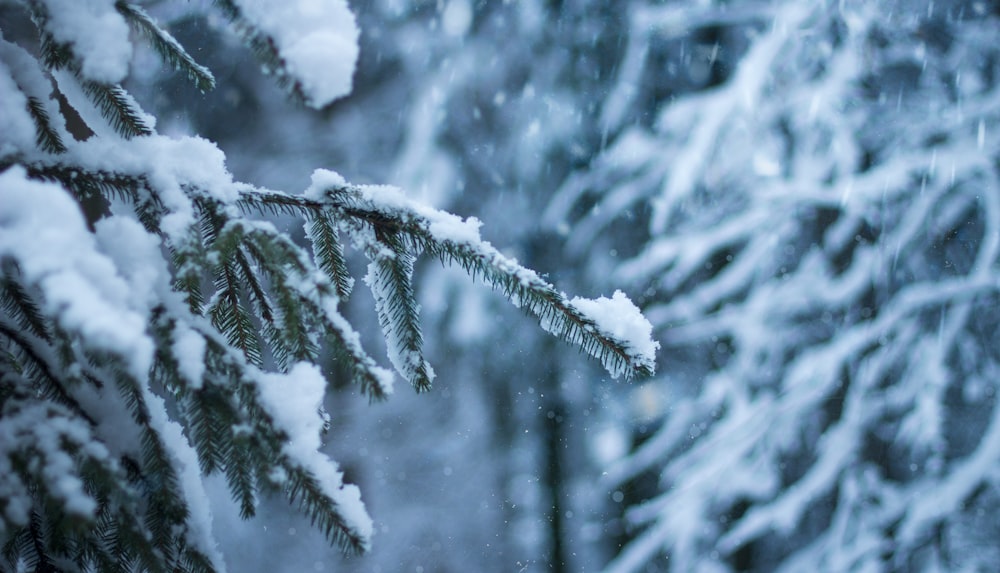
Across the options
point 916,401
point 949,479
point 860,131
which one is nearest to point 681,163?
point 860,131

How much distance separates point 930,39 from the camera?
4879 millimetres

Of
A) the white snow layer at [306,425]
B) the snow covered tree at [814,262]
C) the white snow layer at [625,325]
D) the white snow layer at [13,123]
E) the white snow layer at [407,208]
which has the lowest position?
the white snow layer at [306,425]

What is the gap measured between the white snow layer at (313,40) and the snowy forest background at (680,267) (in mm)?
4184

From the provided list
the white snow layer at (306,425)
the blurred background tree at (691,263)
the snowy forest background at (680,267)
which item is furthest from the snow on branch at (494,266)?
the blurred background tree at (691,263)

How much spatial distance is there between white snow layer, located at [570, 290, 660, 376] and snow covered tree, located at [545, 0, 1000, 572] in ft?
14.3

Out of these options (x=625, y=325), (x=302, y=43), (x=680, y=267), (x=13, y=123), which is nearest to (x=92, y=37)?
(x=13, y=123)

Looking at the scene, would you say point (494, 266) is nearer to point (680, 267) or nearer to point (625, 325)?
point (625, 325)

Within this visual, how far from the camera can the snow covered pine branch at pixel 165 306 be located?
89cm

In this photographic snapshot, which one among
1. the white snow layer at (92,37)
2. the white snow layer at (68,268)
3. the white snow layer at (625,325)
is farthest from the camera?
the white snow layer at (625,325)

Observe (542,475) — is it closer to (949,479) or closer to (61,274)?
(949,479)

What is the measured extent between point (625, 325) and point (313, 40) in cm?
75

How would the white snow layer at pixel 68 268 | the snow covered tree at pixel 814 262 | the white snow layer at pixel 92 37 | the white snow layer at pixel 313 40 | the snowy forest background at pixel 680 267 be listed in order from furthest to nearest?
the snowy forest background at pixel 680 267 → the snow covered tree at pixel 814 262 → the white snow layer at pixel 92 37 → the white snow layer at pixel 313 40 → the white snow layer at pixel 68 268

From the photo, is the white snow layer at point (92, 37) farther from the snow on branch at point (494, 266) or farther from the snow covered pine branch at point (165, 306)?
the snow on branch at point (494, 266)

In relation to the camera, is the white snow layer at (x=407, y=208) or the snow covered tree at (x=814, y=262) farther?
the snow covered tree at (x=814, y=262)
